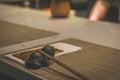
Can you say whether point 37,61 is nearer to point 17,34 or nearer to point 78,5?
point 17,34

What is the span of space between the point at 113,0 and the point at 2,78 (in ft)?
6.21

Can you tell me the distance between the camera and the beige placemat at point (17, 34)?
49.2 inches

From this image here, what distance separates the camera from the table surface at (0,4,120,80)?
4.02 feet

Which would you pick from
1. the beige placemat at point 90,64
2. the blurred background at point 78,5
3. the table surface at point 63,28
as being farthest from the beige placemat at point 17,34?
the blurred background at point 78,5

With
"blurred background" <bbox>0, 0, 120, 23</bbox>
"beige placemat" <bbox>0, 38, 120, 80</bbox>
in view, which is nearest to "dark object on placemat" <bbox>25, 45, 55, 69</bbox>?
"beige placemat" <bbox>0, 38, 120, 80</bbox>

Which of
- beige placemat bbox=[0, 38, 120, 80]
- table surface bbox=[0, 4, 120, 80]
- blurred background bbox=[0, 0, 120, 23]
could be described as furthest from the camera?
blurred background bbox=[0, 0, 120, 23]

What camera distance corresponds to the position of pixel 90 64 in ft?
3.14

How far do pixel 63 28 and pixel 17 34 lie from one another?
0.93 ft

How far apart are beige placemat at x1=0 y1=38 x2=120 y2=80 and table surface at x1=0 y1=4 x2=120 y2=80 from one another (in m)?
0.10

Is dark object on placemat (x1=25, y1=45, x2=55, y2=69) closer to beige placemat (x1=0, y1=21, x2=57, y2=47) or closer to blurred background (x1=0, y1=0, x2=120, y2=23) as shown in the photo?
beige placemat (x1=0, y1=21, x2=57, y2=47)

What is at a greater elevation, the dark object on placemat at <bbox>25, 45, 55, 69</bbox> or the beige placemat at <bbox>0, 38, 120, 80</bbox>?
the dark object on placemat at <bbox>25, 45, 55, 69</bbox>

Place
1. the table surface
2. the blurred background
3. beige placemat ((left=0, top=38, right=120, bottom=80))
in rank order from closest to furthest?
1. beige placemat ((left=0, top=38, right=120, bottom=80))
2. the table surface
3. the blurred background

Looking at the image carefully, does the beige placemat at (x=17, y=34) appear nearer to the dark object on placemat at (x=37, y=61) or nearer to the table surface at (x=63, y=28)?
the table surface at (x=63, y=28)

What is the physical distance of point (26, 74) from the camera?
0.89 metres
